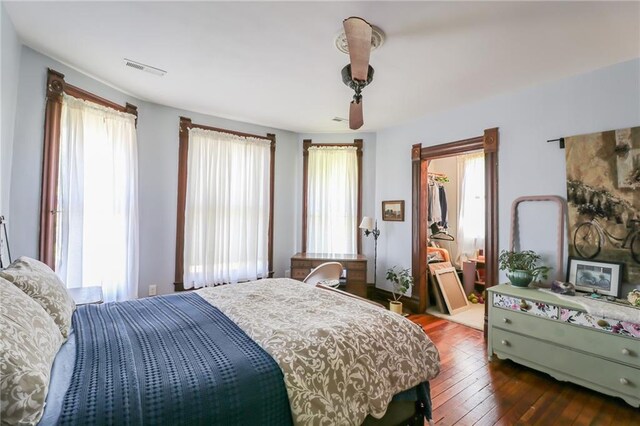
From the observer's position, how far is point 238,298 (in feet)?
6.01

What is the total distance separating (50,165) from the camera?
235 centimetres

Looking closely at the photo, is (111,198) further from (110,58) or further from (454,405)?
(454,405)

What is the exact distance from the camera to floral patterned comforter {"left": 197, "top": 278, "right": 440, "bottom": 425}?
3.59 ft

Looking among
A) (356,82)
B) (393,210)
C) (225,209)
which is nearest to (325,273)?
(393,210)

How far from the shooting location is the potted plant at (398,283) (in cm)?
364

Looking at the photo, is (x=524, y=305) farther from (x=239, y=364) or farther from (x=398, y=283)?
(x=239, y=364)

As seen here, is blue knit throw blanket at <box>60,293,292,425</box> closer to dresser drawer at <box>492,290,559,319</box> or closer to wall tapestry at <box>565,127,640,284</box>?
dresser drawer at <box>492,290,559,319</box>

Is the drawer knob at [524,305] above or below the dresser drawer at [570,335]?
above

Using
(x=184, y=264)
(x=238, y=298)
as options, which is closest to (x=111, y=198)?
(x=184, y=264)

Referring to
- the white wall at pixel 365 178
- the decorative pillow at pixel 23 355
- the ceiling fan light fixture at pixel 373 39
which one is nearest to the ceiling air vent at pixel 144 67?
the ceiling fan light fixture at pixel 373 39

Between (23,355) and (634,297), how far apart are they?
3377 mm

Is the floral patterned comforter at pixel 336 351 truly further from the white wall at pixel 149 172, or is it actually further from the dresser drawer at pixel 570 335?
the white wall at pixel 149 172

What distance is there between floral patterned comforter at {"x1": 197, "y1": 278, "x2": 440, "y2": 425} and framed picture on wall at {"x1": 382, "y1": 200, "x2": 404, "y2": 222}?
2.39 metres

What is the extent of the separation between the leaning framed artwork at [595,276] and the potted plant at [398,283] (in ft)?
5.40
